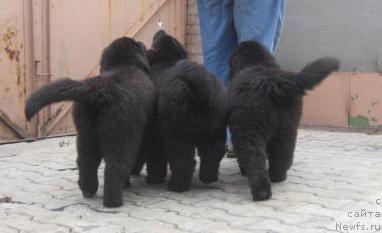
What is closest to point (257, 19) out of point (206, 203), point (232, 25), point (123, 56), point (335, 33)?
point (232, 25)

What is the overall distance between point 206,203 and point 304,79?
0.87m

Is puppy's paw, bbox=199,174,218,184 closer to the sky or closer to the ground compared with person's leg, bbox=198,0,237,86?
closer to the ground

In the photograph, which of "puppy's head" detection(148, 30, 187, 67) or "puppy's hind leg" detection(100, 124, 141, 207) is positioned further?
"puppy's head" detection(148, 30, 187, 67)

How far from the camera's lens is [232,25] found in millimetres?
4617

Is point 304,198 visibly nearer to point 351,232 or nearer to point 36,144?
point 351,232

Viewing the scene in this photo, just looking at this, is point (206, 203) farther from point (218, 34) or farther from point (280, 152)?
point (218, 34)

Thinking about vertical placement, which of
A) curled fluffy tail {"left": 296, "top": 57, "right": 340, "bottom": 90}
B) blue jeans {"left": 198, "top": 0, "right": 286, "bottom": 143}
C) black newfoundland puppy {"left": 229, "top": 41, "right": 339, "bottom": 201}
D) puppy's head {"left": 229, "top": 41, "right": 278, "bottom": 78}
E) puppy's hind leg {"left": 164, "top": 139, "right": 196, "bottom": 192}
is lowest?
puppy's hind leg {"left": 164, "top": 139, "right": 196, "bottom": 192}

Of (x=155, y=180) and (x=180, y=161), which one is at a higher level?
(x=180, y=161)

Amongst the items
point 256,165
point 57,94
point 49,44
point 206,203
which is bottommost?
point 206,203

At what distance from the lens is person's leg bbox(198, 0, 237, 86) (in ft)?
15.0

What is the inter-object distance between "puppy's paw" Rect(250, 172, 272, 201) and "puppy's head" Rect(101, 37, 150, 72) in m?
0.94

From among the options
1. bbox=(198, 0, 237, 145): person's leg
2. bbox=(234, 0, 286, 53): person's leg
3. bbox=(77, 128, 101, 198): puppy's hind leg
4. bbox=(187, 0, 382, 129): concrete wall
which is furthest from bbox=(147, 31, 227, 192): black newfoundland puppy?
bbox=(187, 0, 382, 129): concrete wall

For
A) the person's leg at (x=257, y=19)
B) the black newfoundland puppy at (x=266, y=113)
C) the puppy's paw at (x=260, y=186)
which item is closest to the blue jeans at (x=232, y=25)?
the person's leg at (x=257, y=19)

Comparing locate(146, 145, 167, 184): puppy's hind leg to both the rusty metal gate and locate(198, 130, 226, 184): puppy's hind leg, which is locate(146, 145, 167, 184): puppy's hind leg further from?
the rusty metal gate
